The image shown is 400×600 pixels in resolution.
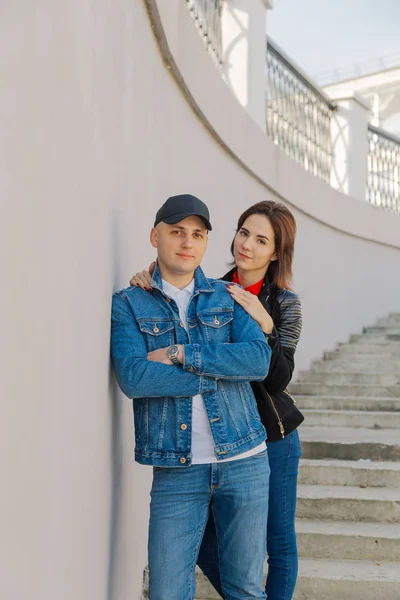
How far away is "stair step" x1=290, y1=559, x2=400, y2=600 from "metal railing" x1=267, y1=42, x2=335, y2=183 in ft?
14.2

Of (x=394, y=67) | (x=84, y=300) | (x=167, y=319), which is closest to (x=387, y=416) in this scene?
(x=167, y=319)

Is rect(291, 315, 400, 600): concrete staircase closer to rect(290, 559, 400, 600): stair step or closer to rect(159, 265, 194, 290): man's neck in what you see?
rect(290, 559, 400, 600): stair step

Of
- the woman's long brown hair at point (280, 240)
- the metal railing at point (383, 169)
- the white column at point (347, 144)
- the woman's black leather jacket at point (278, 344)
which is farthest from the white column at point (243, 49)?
the woman's black leather jacket at point (278, 344)

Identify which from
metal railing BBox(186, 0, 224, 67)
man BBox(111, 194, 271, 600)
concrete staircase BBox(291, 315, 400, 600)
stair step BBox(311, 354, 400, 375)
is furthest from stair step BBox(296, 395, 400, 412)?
man BBox(111, 194, 271, 600)

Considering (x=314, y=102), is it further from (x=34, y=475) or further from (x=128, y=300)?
(x=34, y=475)

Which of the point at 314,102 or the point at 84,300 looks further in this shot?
the point at 314,102

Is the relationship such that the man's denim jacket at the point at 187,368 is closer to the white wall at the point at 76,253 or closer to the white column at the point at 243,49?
the white wall at the point at 76,253

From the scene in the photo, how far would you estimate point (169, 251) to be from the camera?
205cm

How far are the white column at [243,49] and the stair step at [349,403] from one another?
2529mm

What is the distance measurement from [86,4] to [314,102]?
6.36 m

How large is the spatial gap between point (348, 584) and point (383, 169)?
666 cm

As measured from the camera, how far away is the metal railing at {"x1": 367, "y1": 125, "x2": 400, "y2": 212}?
8.75 m

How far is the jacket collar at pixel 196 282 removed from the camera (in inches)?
79.9

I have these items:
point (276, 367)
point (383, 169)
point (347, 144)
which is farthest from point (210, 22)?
point (383, 169)
